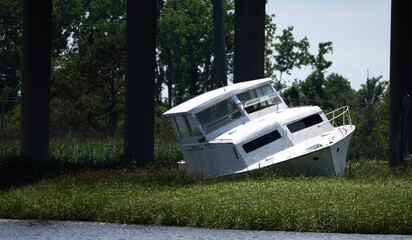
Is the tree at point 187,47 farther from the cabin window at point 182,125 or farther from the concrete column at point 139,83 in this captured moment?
the cabin window at point 182,125

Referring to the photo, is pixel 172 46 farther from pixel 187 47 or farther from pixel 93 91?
pixel 93 91

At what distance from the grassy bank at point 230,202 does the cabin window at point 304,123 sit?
170cm

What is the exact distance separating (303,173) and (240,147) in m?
1.78

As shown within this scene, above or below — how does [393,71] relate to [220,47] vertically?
below

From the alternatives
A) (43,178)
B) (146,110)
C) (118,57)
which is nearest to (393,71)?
(146,110)

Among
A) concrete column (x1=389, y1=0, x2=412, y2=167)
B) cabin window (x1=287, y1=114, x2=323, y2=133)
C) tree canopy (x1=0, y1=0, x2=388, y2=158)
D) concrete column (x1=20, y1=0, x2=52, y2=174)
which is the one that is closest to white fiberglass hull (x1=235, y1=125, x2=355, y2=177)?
cabin window (x1=287, y1=114, x2=323, y2=133)

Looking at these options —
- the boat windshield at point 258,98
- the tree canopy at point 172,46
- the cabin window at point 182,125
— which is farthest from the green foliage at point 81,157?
the tree canopy at point 172,46

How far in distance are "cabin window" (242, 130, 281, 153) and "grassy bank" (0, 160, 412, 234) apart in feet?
2.40

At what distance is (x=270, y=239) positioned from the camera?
408 inches

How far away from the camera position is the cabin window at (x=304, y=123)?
17417 mm

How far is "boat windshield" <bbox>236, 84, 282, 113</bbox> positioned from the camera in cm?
1856

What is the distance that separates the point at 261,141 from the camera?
16859 millimetres

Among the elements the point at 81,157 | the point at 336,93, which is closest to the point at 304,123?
the point at 81,157

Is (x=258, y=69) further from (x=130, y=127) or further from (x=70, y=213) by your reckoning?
(x=70, y=213)
